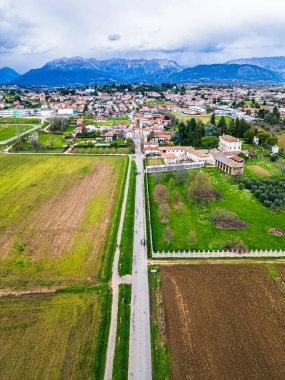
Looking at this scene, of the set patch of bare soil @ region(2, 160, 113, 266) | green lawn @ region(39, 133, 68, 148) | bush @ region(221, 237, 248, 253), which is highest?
green lawn @ region(39, 133, 68, 148)

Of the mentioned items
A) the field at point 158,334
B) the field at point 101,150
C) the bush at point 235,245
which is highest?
the field at point 101,150

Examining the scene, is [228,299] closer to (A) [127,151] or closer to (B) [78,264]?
(B) [78,264]

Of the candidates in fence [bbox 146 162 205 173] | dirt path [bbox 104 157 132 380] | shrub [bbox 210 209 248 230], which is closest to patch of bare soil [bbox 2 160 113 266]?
dirt path [bbox 104 157 132 380]

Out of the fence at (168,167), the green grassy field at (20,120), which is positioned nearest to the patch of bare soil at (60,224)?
the fence at (168,167)

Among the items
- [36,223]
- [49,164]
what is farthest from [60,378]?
[49,164]

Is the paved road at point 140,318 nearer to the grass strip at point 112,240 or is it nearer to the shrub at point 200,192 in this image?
the grass strip at point 112,240

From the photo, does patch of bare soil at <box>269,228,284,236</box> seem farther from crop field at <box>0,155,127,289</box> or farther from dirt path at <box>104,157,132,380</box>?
crop field at <box>0,155,127,289</box>

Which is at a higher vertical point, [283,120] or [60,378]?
[283,120]
